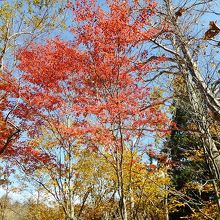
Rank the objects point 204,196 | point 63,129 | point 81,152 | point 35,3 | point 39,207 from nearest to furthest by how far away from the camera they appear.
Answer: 1. point 35,3
2. point 63,129
3. point 81,152
4. point 204,196
5. point 39,207

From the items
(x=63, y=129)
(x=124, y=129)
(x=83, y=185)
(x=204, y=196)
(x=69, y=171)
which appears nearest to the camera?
(x=124, y=129)

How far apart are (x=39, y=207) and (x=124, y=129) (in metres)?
17.1

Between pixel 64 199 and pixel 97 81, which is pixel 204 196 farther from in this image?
pixel 97 81

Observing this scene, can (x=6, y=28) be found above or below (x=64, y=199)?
above

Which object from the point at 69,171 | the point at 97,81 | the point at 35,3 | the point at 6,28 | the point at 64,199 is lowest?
the point at 64,199

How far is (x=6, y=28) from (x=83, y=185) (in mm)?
10689

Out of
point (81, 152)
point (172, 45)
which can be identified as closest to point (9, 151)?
point (81, 152)

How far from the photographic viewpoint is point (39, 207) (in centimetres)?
2441

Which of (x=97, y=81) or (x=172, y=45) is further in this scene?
(x=97, y=81)

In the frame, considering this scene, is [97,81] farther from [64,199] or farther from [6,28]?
[64,199]

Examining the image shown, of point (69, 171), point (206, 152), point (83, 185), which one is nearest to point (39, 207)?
point (83, 185)

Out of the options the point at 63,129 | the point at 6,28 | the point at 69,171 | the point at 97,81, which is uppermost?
the point at 6,28

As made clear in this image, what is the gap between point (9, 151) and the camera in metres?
13.1

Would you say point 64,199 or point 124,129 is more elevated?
point 124,129
